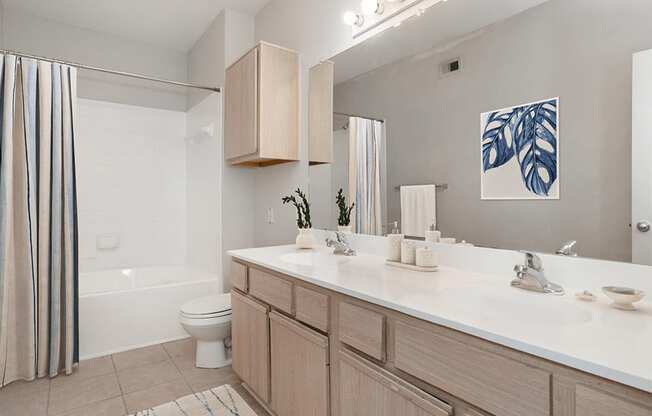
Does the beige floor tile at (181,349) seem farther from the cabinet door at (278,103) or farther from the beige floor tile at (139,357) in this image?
the cabinet door at (278,103)

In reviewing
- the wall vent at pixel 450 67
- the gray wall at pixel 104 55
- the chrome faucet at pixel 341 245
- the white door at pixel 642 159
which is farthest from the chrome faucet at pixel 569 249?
the gray wall at pixel 104 55

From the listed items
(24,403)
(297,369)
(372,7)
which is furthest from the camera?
A: (24,403)

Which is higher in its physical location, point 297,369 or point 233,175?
point 233,175

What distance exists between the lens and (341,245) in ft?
6.87

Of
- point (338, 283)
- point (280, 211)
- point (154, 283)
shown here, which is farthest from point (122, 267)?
point (338, 283)

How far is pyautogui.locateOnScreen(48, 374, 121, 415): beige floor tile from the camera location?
2.03m

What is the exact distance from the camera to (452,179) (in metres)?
1.61

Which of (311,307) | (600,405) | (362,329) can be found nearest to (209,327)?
(311,307)

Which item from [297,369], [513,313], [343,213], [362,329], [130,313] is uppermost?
[343,213]

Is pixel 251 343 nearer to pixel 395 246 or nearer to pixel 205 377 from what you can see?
pixel 205 377

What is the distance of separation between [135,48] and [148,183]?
135cm

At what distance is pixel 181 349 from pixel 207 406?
0.93 m

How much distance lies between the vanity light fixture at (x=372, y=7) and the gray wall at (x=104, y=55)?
257 cm

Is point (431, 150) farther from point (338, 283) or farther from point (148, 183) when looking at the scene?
point (148, 183)
